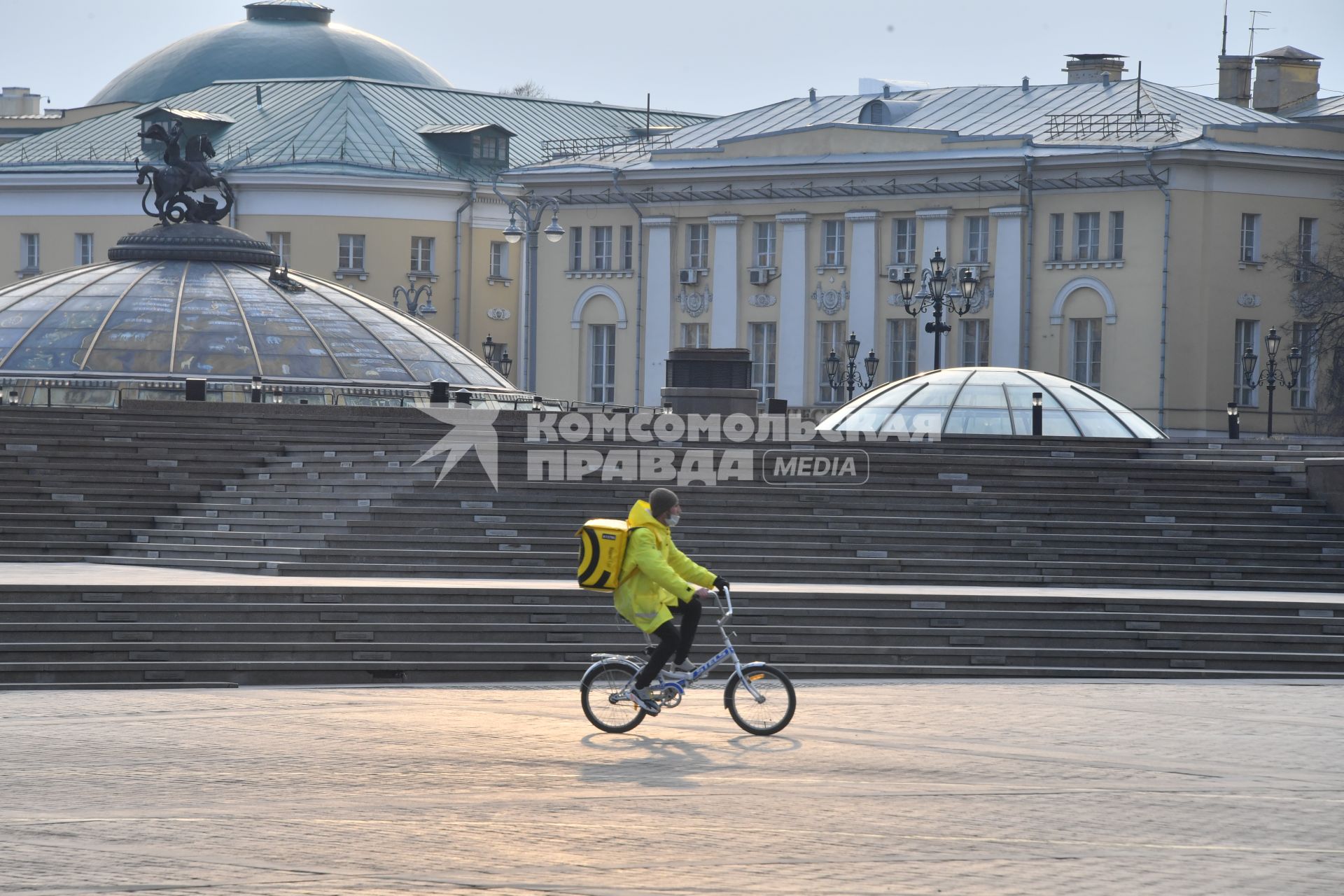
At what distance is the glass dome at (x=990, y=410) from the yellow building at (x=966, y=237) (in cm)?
1867

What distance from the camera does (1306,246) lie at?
163 ft

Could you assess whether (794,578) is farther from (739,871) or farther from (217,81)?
(217,81)

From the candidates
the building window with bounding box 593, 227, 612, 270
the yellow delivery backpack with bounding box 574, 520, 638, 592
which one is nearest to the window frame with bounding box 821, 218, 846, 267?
the building window with bounding box 593, 227, 612, 270

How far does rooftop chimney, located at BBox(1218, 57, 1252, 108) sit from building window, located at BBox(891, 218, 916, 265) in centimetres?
1133

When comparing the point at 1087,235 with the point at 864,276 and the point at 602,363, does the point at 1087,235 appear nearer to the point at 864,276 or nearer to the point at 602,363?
the point at 864,276

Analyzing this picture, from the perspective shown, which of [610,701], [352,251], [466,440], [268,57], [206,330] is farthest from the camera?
[268,57]

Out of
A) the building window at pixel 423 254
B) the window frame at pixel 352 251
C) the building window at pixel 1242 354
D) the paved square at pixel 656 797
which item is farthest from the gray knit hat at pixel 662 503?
the building window at pixel 423 254

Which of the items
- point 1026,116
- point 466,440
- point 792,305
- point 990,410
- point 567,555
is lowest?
point 567,555

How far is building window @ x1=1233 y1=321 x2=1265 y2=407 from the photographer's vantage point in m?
48.2

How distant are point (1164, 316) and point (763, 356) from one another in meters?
10.7

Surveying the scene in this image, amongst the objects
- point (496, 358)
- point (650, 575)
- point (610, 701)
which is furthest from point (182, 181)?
point (650, 575)

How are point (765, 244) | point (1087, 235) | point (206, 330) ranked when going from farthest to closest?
point (765, 244) < point (1087, 235) < point (206, 330)

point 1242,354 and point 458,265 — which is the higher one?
point 458,265

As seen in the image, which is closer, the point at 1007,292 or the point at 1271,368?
the point at 1271,368
